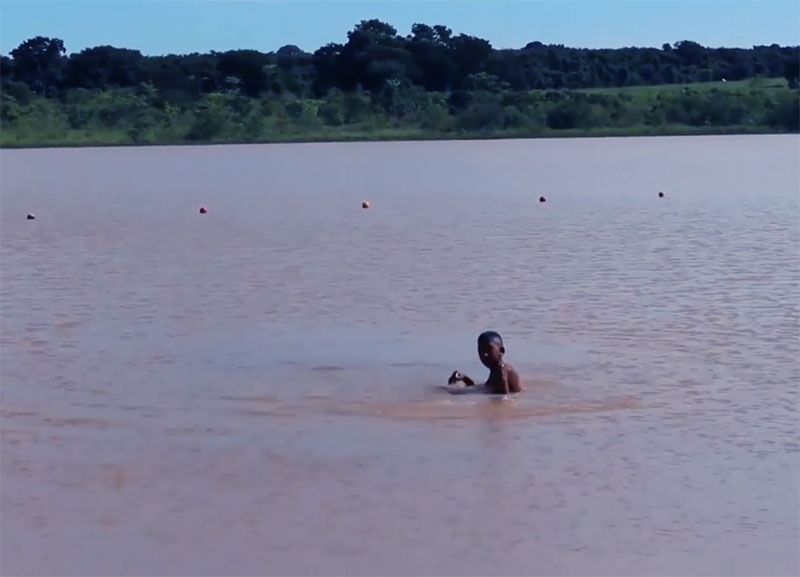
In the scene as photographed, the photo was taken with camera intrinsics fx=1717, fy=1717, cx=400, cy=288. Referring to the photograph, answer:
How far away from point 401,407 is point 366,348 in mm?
2367

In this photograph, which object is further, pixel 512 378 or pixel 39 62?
pixel 39 62

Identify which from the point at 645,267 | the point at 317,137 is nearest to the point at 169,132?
the point at 317,137

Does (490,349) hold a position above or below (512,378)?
above

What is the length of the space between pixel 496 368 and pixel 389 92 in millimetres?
53772

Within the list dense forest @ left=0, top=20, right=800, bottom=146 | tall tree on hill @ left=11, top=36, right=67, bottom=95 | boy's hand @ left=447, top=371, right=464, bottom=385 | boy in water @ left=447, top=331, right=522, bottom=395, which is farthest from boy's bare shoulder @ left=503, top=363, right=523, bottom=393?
tall tree on hill @ left=11, top=36, right=67, bottom=95

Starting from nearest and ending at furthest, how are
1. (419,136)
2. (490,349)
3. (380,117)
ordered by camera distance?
(490,349)
(419,136)
(380,117)

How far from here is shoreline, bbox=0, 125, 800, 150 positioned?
6094 centimetres

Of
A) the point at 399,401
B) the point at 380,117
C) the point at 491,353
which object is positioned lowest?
the point at 380,117

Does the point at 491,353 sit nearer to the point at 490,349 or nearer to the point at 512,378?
the point at 490,349

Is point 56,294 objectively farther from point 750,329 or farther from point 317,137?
point 317,137

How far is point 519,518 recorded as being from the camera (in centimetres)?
868

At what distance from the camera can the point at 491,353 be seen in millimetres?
11578

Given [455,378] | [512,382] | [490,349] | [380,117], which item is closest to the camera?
[490,349]

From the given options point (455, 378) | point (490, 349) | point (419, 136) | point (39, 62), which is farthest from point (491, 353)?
point (39, 62)
